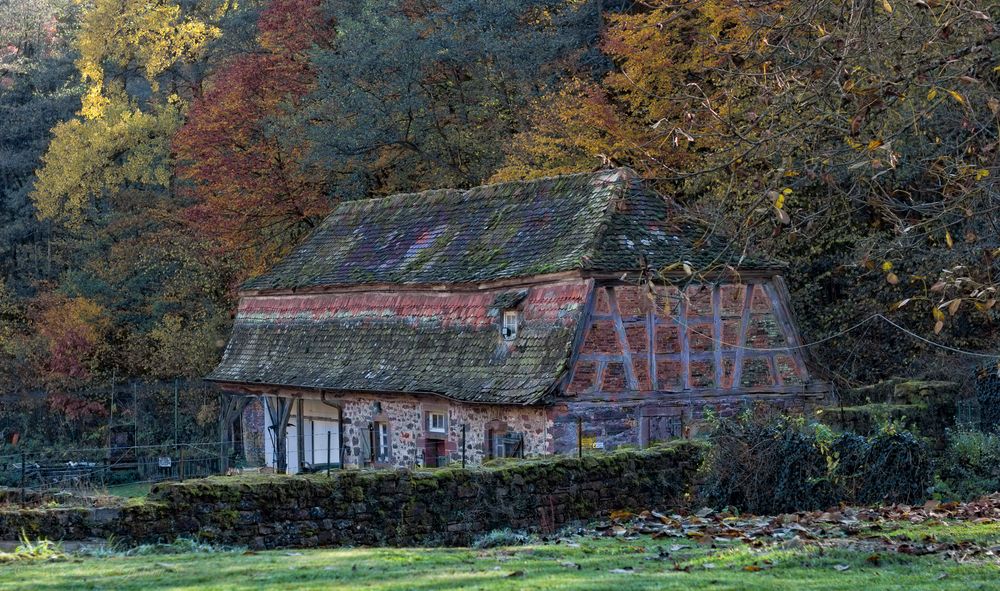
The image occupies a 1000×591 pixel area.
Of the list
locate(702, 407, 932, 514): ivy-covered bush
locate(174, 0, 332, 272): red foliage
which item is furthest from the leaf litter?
locate(174, 0, 332, 272): red foliage

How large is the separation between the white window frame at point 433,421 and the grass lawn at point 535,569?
1280 cm

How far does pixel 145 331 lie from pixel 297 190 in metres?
Answer: 7.57

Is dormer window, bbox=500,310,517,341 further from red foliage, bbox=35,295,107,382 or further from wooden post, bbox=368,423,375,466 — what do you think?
red foliage, bbox=35,295,107,382

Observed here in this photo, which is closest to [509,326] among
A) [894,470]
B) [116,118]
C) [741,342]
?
[741,342]

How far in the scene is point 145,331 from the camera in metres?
43.8

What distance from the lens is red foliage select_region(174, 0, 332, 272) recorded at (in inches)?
1610

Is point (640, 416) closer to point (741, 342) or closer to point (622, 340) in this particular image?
point (622, 340)

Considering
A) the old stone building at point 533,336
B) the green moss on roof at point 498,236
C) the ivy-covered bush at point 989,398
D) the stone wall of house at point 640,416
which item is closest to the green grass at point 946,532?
the old stone building at point 533,336

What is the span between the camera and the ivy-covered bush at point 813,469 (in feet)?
50.0

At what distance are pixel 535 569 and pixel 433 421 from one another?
14927mm

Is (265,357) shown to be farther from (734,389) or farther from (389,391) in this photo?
(734,389)

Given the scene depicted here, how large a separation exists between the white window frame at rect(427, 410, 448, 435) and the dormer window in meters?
1.96

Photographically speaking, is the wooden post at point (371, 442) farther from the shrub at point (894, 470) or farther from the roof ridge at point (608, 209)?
the shrub at point (894, 470)

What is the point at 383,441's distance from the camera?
26.2 metres
